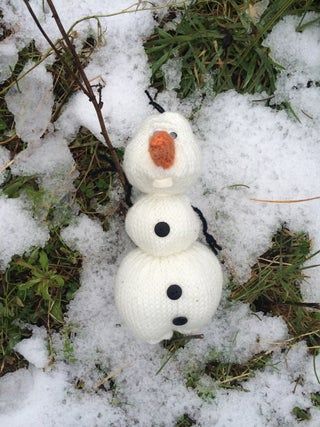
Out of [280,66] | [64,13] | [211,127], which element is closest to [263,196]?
[211,127]

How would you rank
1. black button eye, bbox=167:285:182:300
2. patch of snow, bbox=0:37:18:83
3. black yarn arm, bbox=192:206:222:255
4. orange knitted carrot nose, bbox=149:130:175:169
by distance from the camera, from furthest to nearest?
patch of snow, bbox=0:37:18:83, black yarn arm, bbox=192:206:222:255, black button eye, bbox=167:285:182:300, orange knitted carrot nose, bbox=149:130:175:169

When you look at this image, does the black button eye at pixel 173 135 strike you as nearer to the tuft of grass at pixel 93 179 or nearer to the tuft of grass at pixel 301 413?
the tuft of grass at pixel 93 179

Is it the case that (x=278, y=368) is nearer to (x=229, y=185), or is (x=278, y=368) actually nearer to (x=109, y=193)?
(x=229, y=185)

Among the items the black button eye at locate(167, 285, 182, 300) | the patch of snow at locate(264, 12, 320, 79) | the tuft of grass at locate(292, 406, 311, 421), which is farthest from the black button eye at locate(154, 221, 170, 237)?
the tuft of grass at locate(292, 406, 311, 421)

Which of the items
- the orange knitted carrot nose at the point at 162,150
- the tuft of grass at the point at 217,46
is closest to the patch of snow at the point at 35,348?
the orange knitted carrot nose at the point at 162,150

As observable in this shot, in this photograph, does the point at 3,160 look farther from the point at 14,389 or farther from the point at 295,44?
the point at 295,44

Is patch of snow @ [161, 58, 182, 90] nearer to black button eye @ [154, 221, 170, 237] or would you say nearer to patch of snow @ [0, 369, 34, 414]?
black button eye @ [154, 221, 170, 237]
